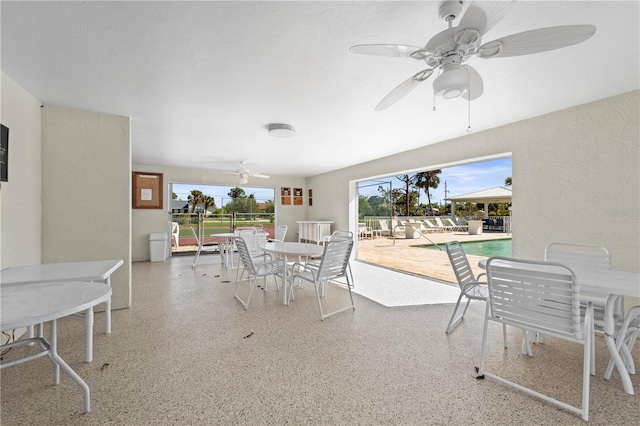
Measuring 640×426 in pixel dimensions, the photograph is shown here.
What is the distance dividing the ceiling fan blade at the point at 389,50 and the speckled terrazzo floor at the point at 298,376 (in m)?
1.96

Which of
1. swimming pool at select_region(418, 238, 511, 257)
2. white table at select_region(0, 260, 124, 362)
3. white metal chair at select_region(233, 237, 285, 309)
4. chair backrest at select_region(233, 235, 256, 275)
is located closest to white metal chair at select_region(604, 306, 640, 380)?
white metal chair at select_region(233, 237, 285, 309)

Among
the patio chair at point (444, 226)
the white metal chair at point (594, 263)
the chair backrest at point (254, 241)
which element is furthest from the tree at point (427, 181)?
the white metal chair at point (594, 263)

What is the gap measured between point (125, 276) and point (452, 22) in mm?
3934

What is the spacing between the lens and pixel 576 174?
2887 mm

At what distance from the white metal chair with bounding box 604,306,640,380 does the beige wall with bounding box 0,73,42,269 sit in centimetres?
457

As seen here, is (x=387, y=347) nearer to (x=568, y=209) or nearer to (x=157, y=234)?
(x=568, y=209)

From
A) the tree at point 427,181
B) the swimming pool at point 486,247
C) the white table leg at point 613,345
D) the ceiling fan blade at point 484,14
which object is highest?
the tree at point 427,181

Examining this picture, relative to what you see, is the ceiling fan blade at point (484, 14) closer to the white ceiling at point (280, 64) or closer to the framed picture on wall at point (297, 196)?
the white ceiling at point (280, 64)

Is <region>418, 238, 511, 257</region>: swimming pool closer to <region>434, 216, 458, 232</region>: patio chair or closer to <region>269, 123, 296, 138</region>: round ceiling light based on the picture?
<region>434, 216, 458, 232</region>: patio chair

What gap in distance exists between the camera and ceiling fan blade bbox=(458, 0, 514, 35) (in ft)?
A: 3.85

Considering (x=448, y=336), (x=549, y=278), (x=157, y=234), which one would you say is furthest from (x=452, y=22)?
(x=157, y=234)

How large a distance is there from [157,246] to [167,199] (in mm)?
1268

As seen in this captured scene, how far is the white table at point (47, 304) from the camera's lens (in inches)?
45.9

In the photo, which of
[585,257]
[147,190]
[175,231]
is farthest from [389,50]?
[175,231]
